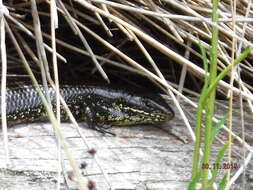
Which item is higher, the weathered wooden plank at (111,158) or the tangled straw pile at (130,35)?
the tangled straw pile at (130,35)

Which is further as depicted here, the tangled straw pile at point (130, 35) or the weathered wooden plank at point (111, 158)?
the tangled straw pile at point (130, 35)

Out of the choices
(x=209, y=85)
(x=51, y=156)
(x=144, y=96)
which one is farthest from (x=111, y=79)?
(x=209, y=85)

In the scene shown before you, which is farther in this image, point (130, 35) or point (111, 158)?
point (130, 35)

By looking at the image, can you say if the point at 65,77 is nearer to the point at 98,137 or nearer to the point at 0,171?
the point at 98,137

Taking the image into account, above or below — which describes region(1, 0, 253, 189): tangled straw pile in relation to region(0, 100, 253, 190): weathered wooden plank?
above

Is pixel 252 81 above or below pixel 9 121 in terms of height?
above

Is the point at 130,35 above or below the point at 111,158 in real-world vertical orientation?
above

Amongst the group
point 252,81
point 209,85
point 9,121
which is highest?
point 209,85

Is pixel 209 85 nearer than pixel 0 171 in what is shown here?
Yes
